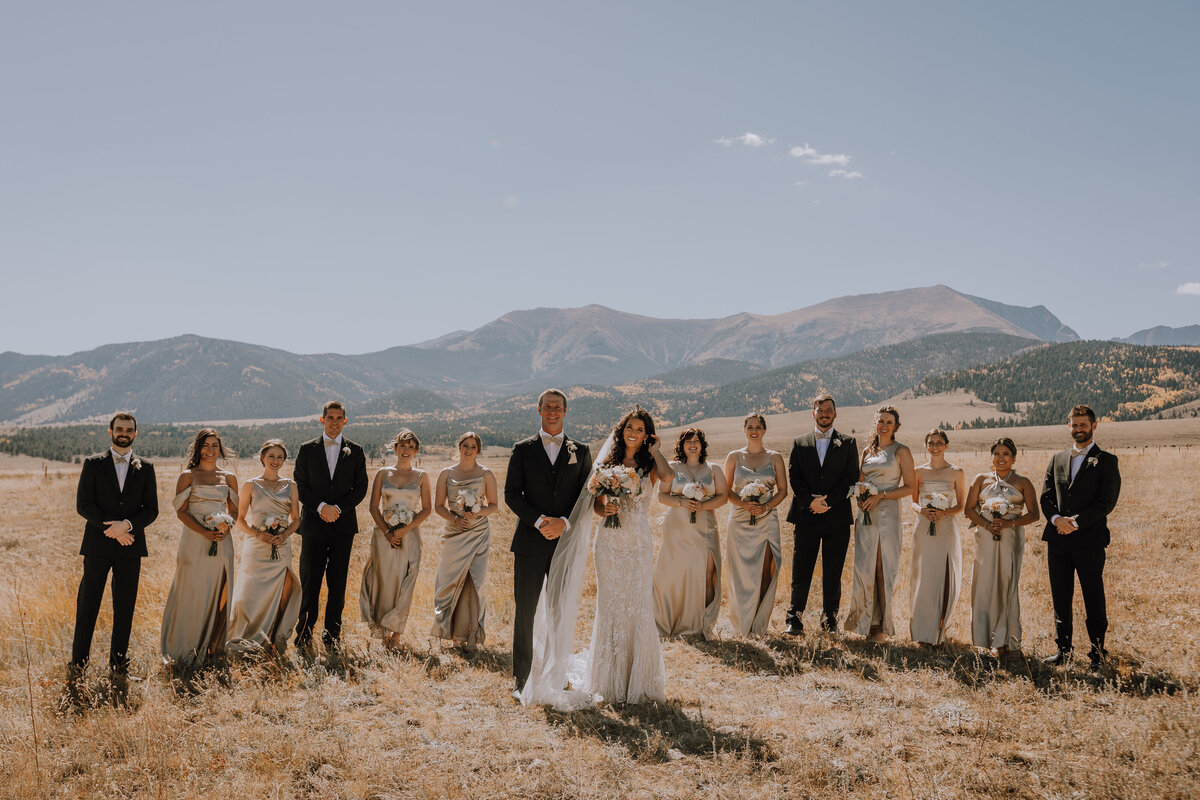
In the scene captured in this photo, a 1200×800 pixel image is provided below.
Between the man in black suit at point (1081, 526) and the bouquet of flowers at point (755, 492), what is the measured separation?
9.59ft

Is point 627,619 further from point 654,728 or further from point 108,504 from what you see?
point 108,504

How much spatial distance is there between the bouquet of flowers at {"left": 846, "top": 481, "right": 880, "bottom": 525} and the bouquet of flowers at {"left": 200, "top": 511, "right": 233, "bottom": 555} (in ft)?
23.4

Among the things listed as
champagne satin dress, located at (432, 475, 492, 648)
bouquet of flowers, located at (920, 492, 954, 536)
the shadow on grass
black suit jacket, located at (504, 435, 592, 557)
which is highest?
black suit jacket, located at (504, 435, 592, 557)

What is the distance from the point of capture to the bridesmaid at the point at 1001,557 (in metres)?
Answer: 7.68

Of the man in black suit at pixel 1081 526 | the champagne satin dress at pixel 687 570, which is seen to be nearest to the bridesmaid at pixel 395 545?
the champagne satin dress at pixel 687 570

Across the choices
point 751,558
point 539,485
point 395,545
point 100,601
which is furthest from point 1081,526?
point 100,601

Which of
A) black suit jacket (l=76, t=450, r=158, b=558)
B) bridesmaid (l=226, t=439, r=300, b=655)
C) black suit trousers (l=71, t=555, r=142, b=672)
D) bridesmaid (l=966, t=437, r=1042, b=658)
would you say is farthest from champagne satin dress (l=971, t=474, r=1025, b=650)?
black suit trousers (l=71, t=555, r=142, b=672)

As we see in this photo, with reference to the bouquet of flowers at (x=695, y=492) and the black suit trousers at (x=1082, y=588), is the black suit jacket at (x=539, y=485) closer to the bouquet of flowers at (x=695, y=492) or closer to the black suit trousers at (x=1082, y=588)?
the bouquet of flowers at (x=695, y=492)

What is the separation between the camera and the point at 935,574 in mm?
8188

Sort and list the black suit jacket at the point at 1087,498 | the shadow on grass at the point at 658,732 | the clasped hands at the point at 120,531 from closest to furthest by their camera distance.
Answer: the shadow on grass at the point at 658,732, the clasped hands at the point at 120,531, the black suit jacket at the point at 1087,498

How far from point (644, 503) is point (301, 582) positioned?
14.1 ft

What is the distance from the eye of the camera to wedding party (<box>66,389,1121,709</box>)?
257 inches

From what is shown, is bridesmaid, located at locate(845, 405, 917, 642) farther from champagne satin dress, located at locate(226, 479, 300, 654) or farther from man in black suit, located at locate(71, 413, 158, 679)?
man in black suit, located at locate(71, 413, 158, 679)

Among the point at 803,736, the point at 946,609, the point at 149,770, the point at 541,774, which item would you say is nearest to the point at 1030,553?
the point at 946,609
